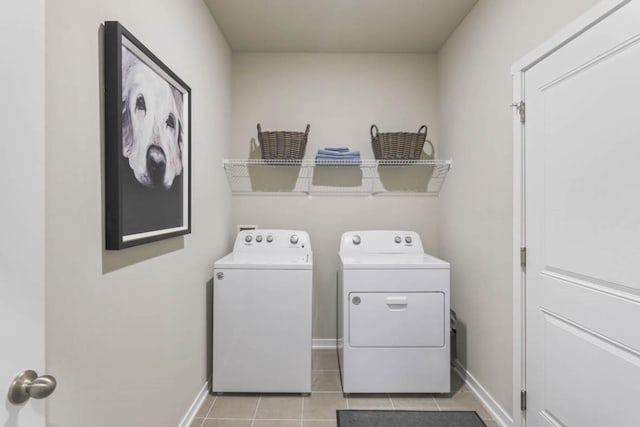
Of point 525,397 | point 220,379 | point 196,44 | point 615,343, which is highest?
point 196,44

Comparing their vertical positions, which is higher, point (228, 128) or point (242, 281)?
point (228, 128)

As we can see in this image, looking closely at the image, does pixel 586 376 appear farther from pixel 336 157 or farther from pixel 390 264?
pixel 336 157

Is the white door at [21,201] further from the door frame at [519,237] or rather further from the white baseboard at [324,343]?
the white baseboard at [324,343]

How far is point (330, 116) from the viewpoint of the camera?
2836 mm

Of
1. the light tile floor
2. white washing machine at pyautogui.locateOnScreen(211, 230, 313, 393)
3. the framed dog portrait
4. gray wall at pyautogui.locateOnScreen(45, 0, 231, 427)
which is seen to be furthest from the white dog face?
the light tile floor

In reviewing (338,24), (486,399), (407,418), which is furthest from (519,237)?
(338,24)

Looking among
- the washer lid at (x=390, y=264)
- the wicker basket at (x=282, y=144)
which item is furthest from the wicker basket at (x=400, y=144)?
the washer lid at (x=390, y=264)

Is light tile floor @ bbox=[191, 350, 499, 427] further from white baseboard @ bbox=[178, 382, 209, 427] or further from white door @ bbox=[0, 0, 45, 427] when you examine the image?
white door @ bbox=[0, 0, 45, 427]

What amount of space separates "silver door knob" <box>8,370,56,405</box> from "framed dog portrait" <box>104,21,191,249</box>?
1.85 ft

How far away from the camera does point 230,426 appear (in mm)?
1864

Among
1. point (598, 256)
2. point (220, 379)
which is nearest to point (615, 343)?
point (598, 256)

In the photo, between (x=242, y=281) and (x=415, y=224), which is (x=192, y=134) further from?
(x=415, y=224)

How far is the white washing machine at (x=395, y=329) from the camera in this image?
6.95 feet

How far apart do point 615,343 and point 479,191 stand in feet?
3.70
